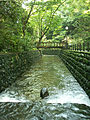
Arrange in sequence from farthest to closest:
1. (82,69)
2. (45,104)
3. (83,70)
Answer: (82,69) < (83,70) < (45,104)

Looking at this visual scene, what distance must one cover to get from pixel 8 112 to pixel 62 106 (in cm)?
154

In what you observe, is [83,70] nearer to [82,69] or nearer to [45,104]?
[82,69]

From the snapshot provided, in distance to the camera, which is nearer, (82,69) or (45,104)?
(45,104)

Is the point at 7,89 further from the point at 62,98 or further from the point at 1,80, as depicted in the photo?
the point at 62,98

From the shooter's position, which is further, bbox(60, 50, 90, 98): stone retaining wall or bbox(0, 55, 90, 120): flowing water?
bbox(60, 50, 90, 98): stone retaining wall

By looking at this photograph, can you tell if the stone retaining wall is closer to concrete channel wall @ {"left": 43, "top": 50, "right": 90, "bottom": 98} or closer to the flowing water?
concrete channel wall @ {"left": 43, "top": 50, "right": 90, "bottom": 98}

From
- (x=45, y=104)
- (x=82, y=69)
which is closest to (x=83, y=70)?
(x=82, y=69)

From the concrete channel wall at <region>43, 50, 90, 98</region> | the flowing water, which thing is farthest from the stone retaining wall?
the flowing water

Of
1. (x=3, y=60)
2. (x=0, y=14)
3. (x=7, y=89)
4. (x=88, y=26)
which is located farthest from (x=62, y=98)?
(x=88, y=26)

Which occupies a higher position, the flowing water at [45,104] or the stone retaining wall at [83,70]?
the stone retaining wall at [83,70]

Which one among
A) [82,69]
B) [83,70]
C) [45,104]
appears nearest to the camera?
[45,104]

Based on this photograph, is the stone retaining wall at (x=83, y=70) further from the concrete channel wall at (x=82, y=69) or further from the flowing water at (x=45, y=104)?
the flowing water at (x=45, y=104)

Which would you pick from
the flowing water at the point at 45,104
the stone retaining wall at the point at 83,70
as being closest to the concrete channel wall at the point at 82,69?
the stone retaining wall at the point at 83,70

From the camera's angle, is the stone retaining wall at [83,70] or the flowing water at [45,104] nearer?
the flowing water at [45,104]
